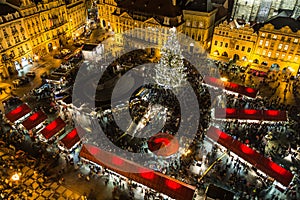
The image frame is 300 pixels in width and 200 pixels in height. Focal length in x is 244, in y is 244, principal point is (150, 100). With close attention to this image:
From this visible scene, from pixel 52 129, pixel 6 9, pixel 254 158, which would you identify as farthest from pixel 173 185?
pixel 6 9

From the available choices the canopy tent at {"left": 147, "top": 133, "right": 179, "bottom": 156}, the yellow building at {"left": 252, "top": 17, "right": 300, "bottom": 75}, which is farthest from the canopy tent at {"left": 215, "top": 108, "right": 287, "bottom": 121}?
the yellow building at {"left": 252, "top": 17, "right": 300, "bottom": 75}

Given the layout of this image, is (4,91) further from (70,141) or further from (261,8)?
(261,8)

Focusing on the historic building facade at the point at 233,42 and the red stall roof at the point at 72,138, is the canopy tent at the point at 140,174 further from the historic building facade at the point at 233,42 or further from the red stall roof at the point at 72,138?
the historic building facade at the point at 233,42

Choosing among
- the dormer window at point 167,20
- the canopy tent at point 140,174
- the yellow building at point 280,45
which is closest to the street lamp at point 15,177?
the canopy tent at point 140,174

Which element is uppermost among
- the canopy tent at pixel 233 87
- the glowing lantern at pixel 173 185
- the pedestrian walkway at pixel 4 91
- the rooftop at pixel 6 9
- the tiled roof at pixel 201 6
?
the tiled roof at pixel 201 6

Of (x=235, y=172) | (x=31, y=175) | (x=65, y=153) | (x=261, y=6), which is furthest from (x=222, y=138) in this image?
(x=261, y=6)

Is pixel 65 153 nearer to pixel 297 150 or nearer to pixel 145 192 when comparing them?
pixel 145 192
